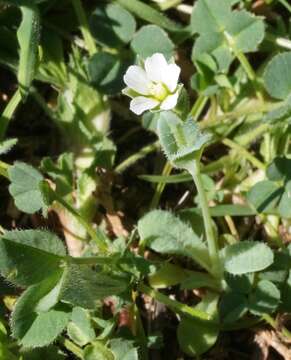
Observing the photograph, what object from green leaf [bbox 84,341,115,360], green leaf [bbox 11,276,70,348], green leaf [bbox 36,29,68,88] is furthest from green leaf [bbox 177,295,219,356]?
green leaf [bbox 36,29,68,88]

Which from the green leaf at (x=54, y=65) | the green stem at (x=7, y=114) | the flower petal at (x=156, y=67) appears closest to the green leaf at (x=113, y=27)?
the green leaf at (x=54, y=65)

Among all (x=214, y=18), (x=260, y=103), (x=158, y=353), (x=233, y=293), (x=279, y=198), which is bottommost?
(x=158, y=353)

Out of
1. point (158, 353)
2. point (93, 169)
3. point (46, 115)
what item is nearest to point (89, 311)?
point (158, 353)

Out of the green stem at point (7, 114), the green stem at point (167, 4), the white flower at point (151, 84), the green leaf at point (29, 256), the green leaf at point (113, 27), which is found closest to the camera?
the green leaf at point (29, 256)

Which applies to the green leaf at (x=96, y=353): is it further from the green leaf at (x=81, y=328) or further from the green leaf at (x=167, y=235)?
the green leaf at (x=167, y=235)

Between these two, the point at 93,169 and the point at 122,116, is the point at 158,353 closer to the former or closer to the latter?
the point at 93,169

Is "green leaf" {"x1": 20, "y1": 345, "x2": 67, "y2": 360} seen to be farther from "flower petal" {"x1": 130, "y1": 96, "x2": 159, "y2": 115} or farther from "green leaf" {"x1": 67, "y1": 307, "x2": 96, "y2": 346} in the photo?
"flower petal" {"x1": 130, "y1": 96, "x2": 159, "y2": 115}
